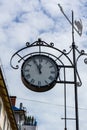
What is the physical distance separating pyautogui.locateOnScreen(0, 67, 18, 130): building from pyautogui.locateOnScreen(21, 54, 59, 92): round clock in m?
16.1

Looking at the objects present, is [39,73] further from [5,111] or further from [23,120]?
[23,120]

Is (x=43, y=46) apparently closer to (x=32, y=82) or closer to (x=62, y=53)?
(x=62, y=53)

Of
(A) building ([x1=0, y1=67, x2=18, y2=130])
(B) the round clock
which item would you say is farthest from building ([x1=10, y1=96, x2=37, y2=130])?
(B) the round clock

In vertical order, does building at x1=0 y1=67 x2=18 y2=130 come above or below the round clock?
below

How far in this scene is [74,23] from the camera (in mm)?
8477

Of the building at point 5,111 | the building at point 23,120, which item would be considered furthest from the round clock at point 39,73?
the building at point 23,120

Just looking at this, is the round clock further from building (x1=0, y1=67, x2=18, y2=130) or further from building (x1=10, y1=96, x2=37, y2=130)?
building (x1=10, y1=96, x2=37, y2=130)

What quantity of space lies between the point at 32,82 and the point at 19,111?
43686 mm

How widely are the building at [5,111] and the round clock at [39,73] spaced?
16.1 metres

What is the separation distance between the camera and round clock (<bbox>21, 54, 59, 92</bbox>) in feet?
24.9

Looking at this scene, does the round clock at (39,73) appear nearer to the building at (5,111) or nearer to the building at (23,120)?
the building at (5,111)

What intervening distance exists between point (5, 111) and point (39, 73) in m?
25.0

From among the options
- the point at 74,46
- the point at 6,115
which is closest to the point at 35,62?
the point at 74,46

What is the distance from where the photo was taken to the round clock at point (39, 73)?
24.9 feet
